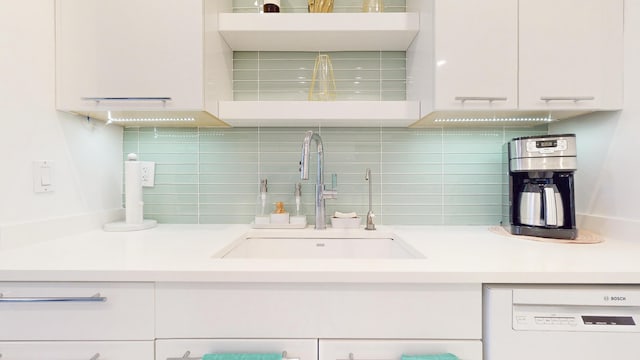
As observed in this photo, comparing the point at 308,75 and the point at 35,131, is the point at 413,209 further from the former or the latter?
the point at 35,131

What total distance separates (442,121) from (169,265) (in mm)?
1168

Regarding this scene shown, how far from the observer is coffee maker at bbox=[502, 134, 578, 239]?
1174mm

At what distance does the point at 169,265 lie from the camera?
0.86 meters

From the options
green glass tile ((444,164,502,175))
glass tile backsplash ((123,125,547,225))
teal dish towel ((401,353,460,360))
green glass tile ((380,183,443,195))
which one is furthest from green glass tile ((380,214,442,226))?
teal dish towel ((401,353,460,360))

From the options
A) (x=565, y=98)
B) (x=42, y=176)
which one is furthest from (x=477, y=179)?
(x=42, y=176)

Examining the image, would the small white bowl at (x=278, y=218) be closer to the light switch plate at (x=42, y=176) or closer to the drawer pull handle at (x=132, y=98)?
the drawer pull handle at (x=132, y=98)

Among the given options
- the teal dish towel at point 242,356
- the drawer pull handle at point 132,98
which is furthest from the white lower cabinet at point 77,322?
the drawer pull handle at point 132,98

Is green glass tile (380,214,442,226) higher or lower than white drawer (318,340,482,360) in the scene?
higher

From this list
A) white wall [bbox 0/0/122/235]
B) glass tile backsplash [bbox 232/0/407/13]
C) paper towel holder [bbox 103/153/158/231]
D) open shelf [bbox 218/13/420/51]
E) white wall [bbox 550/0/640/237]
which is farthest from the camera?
glass tile backsplash [bbox 232/0/407/13]

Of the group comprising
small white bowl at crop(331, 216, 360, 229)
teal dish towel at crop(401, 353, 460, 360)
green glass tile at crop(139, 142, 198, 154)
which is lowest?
teal dish towel at crop(401, 353, 460, 360)

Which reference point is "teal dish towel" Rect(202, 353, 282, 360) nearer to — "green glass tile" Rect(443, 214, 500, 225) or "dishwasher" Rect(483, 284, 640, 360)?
"dishwasher" Rect(483, 284, 640, 360)

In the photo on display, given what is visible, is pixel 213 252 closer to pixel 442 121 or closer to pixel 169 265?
pixel 169 265

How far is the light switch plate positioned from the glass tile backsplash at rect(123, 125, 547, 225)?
40 cm

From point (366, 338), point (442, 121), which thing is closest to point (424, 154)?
point (442, 121)
